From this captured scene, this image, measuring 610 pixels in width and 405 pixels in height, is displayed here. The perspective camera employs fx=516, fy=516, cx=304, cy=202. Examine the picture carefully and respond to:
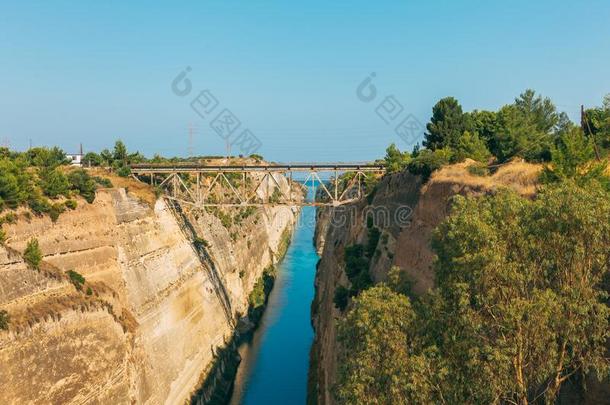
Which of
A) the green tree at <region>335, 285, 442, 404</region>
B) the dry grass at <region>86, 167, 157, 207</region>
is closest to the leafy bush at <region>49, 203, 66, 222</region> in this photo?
the dry grass at <region>86, 167, 157, 207</region>

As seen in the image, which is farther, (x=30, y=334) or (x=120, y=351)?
(x=120, y=351)

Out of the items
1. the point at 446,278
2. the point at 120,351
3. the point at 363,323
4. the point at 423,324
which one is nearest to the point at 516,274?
the point at 446,278

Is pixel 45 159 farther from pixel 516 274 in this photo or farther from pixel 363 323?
pixel 516 274

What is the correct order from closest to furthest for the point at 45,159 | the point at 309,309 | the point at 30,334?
the point at 30,334 < the point at 45,159 < the point at 309,309

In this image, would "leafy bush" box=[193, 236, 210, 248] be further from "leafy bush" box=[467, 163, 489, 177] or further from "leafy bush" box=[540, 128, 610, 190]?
"leafy bush" box=[540, 128, 610, 190]

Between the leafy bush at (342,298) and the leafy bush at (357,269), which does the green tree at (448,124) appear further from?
the leafy bush at (342,298)

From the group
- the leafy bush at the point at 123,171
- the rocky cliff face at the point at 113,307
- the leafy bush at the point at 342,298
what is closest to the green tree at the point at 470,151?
the leafy bush at the point at 342,298
